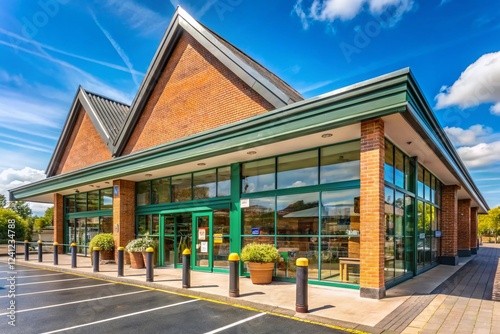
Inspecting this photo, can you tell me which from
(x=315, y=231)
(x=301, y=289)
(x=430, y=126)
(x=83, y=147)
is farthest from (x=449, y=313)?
(x=83, y=147)

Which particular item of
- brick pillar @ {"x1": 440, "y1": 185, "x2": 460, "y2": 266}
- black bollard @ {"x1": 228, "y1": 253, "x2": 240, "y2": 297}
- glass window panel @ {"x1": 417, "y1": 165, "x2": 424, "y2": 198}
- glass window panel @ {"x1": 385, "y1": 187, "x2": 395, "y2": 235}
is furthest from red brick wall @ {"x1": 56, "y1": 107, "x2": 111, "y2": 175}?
brick pillar @ {"x1": 440, "y1": 185, "x2": 460, "y2": 266}

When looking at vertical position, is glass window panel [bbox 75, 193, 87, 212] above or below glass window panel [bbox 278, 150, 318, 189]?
below

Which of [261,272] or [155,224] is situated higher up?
[155,224]

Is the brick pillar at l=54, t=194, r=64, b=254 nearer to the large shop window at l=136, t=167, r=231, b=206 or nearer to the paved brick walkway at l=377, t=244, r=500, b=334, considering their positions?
the large shop window at l=136, t=167, r=231, b=206

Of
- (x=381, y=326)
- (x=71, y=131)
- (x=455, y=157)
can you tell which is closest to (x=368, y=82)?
(x=381, y=326)

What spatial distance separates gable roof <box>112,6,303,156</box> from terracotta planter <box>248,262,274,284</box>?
481 centimetres

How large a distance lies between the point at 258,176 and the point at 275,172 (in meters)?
0.72

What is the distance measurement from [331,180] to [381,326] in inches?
173

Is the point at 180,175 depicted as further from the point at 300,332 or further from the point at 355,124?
the point at 300,332

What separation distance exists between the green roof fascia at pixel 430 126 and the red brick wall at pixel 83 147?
14.9 metres

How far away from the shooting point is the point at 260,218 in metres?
11.2

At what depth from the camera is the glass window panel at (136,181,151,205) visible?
1583 centimetres

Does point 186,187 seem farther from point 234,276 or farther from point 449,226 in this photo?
point 449,226

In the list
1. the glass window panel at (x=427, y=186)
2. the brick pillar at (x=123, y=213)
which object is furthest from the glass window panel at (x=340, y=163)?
the brick pillar at (x=123, y=213)
